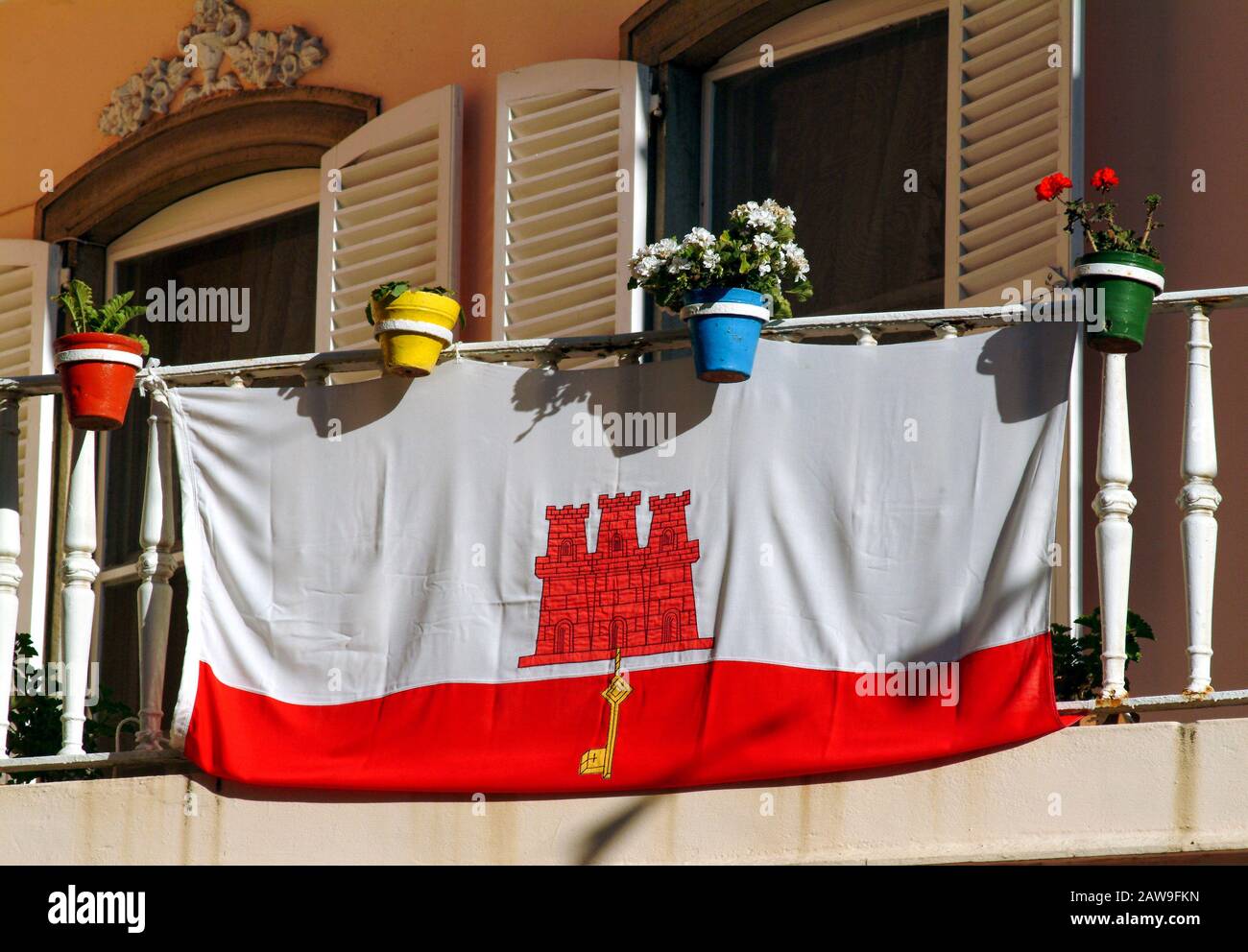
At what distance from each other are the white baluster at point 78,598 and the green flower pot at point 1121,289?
2.72m

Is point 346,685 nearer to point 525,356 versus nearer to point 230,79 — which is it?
point 525,356

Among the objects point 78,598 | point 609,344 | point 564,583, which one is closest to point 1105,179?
point 609,344

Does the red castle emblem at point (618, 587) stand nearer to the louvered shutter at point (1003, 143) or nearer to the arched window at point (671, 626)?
the arched window at point (671, 626)

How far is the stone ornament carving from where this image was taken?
8336 mm

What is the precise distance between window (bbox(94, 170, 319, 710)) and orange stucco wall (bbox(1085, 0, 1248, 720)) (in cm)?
341

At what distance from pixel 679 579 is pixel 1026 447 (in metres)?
0.90

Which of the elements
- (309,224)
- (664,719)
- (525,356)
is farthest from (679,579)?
(309,224)

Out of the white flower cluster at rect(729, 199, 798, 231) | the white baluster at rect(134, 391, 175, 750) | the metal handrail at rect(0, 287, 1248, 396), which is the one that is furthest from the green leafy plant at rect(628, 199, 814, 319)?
the white baluster at rect(134, 391, 175, 750)

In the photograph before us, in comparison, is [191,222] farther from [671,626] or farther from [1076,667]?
[1076,667]

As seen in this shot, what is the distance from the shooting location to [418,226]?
7.75 meters
